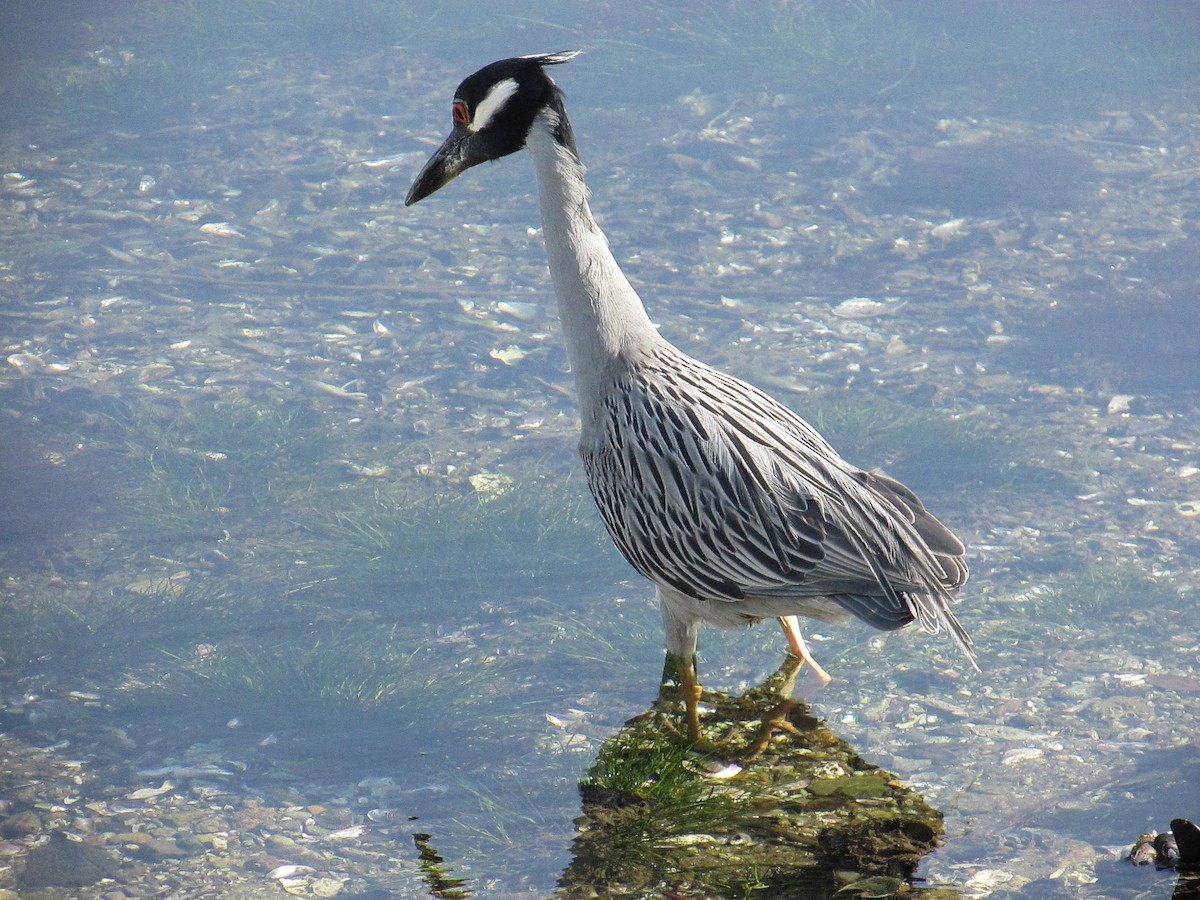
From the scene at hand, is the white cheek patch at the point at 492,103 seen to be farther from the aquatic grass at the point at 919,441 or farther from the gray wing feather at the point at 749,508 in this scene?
the aquatic grass at the point at 919,441

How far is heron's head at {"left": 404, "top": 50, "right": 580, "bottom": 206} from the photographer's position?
15.8 feet

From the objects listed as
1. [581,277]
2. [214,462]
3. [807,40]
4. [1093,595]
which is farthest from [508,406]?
[807,40]

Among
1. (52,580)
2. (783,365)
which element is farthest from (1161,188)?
(52,580)

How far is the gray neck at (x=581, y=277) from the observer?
4.86 metres

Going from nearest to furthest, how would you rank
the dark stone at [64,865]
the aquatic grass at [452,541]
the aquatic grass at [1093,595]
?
the dark stone at [64,865] → the aquatic grass at [1093,595] → the aquatic grass at [452,541]

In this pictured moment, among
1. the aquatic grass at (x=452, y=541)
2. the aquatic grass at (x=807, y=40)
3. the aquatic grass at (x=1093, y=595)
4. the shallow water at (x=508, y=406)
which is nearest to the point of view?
the shallow water at (x=508, y=406)

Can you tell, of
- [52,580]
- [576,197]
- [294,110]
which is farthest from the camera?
[294,110]

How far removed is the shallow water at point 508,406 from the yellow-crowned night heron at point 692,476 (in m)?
0.90

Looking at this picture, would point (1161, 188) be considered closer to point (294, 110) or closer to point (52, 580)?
point (294, 110)

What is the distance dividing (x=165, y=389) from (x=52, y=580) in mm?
1921

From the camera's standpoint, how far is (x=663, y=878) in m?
4.19

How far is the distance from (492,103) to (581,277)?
0.81 metres

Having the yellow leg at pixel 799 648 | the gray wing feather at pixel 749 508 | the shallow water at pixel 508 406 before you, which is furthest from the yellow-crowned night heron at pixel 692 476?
the shallow water at pixel 508 406

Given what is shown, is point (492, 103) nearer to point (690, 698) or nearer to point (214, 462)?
point (690, 698)
